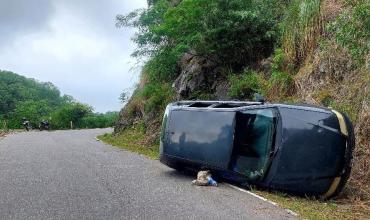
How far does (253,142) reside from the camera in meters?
8.79

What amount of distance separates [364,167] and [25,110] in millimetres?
61893

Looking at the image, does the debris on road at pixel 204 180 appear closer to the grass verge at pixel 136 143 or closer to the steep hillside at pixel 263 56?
the steep hillside at pixel 263 56

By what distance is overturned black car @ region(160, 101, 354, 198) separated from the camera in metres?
7.88

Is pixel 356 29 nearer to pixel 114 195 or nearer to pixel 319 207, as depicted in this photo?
pixel 319 207

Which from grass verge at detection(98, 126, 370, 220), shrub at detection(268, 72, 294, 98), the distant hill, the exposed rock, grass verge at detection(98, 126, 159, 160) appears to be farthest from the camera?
the distant hill

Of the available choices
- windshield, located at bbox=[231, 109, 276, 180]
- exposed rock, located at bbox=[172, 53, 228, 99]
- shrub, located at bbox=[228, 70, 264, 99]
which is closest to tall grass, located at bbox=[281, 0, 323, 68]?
shrub, located at bbox=[228, 70, 264, 99]

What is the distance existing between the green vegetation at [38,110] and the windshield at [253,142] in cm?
2172

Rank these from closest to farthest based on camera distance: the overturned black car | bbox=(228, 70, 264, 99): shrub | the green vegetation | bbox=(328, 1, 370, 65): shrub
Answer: bbox=(328, 1, 370, 65): shrub, the overturned black car, bbox=(228, 70, 264, 99): shrub, the green vegetation

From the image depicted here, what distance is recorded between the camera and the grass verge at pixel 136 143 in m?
15.7

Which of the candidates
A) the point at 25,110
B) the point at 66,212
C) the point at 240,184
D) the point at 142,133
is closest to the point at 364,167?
the point at 240,184

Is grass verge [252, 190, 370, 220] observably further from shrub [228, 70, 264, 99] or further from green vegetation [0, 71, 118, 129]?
green vegetation [0, 71, 118, 129]

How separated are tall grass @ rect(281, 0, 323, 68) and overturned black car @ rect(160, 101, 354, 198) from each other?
4.93 m

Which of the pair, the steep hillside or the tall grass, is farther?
the tall grass

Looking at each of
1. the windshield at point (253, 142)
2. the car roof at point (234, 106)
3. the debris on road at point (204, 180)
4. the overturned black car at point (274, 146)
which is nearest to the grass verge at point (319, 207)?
the overturned black car at point (274, 146)
